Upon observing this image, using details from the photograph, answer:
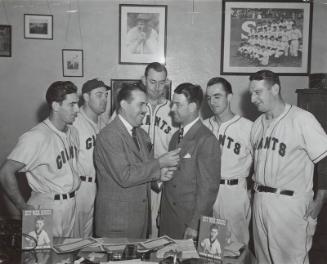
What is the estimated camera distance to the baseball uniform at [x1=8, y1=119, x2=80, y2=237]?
285 centimetres

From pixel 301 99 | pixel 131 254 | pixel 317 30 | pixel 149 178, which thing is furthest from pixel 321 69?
pixel 131 254

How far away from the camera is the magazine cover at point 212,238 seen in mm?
2174

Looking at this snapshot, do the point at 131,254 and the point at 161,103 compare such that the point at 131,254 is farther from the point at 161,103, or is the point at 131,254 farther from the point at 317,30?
the point at 317,30

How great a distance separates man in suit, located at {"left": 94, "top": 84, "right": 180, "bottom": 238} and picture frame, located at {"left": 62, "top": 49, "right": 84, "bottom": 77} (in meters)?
2.37

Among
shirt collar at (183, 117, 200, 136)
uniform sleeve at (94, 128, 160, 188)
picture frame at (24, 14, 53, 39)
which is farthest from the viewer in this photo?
picture frame at (24, 14, 53, 39)

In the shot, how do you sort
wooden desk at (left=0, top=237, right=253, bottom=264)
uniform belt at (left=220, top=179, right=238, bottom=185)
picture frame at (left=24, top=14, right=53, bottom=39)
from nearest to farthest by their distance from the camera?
1. wooden desk at (left=0, top=237, right=253, bottom=264)
2. uniform belt at (left=220, top=179, right=238, bottom=185)
3. picture frame at (left=24, top=14, right=53, bottom=39)

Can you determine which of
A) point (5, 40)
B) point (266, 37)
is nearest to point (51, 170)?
point (5, 40)

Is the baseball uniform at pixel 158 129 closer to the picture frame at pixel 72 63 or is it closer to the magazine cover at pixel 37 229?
the picture frame at pixel 72 63

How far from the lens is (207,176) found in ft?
9.04

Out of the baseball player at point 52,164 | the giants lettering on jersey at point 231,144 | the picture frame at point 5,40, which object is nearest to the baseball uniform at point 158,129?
the giants lettering on jersey at point 231,144

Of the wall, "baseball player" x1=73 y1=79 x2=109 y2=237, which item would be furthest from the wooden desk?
the wall

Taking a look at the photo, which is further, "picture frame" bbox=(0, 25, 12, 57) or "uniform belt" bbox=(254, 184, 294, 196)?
"picture frame" bbox=(0, 25, 12, 57)

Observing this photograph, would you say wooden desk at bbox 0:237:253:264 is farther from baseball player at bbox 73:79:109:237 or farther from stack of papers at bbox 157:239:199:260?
baseball player at bbox 73:79:109:237

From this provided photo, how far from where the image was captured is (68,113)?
309cm
